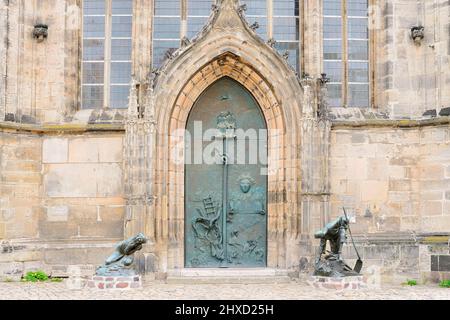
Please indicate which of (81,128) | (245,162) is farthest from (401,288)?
(81,128)

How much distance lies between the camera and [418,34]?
16.2 m

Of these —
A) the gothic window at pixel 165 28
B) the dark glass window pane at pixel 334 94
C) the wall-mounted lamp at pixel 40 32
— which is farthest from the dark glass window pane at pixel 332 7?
the wall-mounted lamp at pixel 40 32

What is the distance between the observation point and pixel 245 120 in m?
16.7

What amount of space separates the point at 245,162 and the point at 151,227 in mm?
2621

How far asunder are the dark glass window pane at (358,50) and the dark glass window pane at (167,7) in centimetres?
392

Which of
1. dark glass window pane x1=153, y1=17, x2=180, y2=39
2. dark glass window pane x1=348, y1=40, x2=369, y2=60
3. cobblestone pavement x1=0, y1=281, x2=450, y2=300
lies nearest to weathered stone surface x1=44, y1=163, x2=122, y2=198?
cobblestone pavement x1=0, y1=281, x2=450, y2=300

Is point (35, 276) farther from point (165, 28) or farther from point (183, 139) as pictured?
point (165, 28)

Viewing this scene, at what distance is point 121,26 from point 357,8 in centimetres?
527

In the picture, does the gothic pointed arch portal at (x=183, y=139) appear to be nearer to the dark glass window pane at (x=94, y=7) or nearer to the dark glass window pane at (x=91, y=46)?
the dark glass window pane at (x=91, y=46)

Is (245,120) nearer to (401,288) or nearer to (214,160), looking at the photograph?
(214,160)

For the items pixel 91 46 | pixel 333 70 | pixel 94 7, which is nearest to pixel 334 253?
pixel 333 70

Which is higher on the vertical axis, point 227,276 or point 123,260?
point 123,260

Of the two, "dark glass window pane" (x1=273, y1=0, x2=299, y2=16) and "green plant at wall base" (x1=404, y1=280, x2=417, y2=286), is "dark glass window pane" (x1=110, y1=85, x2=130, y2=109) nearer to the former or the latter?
"dark glass window pane" (x1=273, y1=0, x2=299, y2=16)

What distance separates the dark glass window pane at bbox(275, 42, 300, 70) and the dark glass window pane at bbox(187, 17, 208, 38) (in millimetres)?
1723
